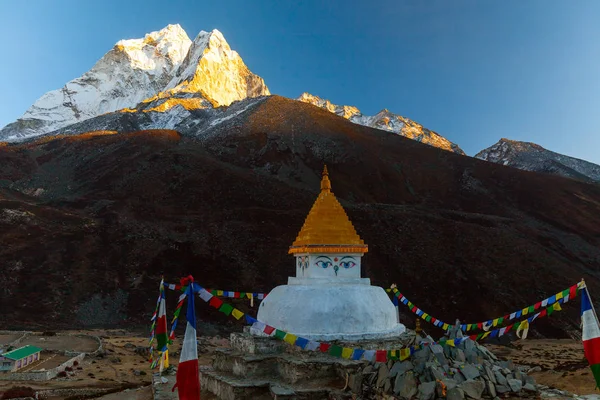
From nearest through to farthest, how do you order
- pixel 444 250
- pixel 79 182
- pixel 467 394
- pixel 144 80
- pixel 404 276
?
pixel 467 394
pixel 404 276
pixel 444 250
pixel 79 182
pixel 144 80

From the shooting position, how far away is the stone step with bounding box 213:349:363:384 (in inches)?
409

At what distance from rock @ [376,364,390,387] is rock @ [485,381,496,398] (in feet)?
6.09

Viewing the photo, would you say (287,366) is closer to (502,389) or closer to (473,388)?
(473,388)

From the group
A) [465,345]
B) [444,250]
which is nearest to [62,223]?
[444,250]

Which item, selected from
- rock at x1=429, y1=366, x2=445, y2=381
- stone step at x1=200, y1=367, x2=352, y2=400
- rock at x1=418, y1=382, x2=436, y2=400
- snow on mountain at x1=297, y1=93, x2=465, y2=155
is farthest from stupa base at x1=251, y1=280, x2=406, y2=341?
snow on mountain at x1=297, y1=93, x2=465, y2=155

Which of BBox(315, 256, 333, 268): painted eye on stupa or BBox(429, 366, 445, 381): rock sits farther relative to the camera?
BBox(315, 256, 333, 268): painted eye on stupa

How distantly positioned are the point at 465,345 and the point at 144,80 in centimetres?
18963

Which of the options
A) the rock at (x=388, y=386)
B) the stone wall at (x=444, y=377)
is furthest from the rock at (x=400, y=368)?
the rock at (x=388, y=386)

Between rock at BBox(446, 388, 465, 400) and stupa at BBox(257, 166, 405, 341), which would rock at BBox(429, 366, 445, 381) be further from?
stupa at BBox(257, 166, 405, 341)

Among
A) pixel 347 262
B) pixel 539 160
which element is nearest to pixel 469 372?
pixel 347 262

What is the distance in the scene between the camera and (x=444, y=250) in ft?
155

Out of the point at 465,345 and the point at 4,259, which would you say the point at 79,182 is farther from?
the point at 465,345

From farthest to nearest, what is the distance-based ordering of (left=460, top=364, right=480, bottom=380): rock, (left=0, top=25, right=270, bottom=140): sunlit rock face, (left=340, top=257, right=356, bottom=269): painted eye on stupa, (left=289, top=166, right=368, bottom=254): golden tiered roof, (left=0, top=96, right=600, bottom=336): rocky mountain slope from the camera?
(left=0, top=25, right=270, bottom=140): sunlit rock face, (left=0, top=96, right=600, bottom=336): rocky mountain slope, (left=340, top=257, right=356, bottom=269): painted eye on stupa, (left=289, top=166, right=368, bottom=254): golden tiered roof, (left=460, top=364, right=480, bottom=380): rock

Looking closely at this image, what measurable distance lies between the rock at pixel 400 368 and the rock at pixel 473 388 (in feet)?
3.37
